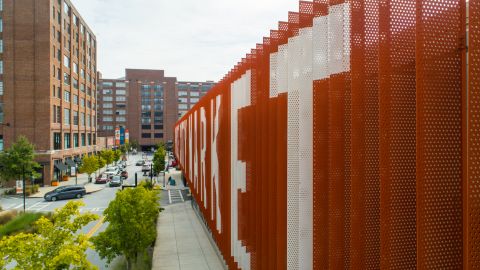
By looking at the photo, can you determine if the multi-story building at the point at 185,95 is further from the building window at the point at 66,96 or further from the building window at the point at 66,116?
the building window at the point at 66,116

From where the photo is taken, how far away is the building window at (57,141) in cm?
4939

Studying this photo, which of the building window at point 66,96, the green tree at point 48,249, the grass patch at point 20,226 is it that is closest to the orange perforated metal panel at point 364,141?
the green tree at point 48,249

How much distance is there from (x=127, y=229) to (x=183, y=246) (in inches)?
142

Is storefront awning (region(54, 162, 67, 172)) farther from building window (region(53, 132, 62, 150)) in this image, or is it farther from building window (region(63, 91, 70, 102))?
building window (region(63, 91, 70, 102))

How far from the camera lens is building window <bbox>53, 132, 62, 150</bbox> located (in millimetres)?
49391

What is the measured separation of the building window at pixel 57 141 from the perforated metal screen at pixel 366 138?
4832 centimetres

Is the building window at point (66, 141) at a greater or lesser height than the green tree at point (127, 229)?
greater

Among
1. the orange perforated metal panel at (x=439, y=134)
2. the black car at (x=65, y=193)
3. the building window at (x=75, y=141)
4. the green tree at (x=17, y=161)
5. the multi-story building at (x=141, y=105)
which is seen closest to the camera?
the orange perforated metal panel at (x=439, y=134)

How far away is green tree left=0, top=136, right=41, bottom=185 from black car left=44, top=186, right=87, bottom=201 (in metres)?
5.10

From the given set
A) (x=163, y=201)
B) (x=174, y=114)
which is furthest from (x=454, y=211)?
(x=174, y=114)

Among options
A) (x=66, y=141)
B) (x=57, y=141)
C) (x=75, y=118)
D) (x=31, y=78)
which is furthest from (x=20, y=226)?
(x=75, y=118)

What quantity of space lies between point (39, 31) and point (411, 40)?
175ft

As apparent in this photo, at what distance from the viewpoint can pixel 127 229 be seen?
15984mm

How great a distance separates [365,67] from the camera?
4.28 m
